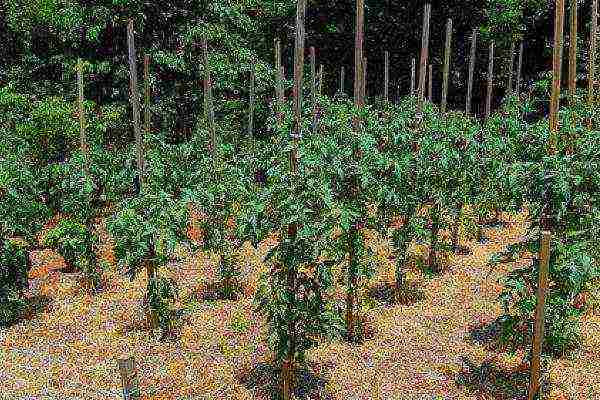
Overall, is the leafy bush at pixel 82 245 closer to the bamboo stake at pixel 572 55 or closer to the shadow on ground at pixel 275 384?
the shadow on ground at pixel 275 384

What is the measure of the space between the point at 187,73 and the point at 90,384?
33.7ft

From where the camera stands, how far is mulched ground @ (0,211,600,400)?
21.1 feet

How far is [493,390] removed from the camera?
20.7 ft

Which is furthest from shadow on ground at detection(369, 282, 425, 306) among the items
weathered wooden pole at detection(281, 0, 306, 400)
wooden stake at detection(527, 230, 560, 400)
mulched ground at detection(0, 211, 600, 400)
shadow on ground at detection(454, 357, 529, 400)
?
wooden stake at detection(527, 230, 560, 400)

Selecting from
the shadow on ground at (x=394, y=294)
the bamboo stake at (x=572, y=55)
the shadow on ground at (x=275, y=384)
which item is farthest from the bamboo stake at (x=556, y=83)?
the shadow on ground at (x=394, y=294)

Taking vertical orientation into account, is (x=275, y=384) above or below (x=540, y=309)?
below

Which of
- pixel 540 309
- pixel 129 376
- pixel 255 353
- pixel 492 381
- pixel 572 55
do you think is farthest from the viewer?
pixel 255 353

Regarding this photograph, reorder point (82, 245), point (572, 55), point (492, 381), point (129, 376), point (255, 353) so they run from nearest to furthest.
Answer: point (129, 376), point (572, 55), point (492, 381), point (255, 353), point (82, 245)

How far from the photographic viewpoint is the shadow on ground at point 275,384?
20.8 feet

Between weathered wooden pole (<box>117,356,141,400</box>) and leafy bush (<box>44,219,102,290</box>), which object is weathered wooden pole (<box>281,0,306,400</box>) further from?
leafy bush (<box>44,219,102,290</box>)

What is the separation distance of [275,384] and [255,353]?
74 centimetres

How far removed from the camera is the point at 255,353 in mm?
7164

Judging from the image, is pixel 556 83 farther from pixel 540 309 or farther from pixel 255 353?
pixel 255 353

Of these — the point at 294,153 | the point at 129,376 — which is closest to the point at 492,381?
the point at 294,153
